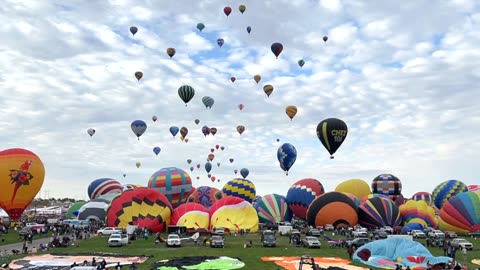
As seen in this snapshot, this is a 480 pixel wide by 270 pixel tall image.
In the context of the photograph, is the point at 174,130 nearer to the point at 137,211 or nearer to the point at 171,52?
the point at 171,52

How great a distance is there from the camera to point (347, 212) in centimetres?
5016

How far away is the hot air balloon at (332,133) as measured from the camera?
4916 cm

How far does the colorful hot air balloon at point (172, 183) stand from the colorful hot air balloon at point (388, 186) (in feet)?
79.0

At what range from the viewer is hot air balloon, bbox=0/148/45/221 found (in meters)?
45.4

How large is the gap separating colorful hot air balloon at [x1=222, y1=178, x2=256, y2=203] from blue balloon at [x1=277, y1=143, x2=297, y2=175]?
608 centimetres

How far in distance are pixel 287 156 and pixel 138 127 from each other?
18.3 metres

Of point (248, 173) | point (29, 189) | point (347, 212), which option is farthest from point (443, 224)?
point (248, 173)

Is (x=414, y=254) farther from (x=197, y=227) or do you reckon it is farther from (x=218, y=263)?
(x=197, y=227)

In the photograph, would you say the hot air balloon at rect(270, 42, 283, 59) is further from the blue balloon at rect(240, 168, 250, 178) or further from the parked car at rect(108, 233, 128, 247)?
the blue balloon at rect(240, 168, 250, 178)

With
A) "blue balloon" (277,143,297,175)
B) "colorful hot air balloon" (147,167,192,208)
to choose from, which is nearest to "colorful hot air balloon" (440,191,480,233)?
"blue balloon" (277,143,297,175)

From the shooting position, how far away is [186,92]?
57.1 metres

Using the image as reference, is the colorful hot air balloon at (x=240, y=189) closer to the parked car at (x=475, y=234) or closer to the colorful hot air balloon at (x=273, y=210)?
the colorful hot air balloon at (x=273, y=210)

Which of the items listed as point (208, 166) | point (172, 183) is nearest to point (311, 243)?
point (172, 183)

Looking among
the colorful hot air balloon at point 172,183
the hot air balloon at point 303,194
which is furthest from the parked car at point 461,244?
the colorful hot air balloon at point 172,183
